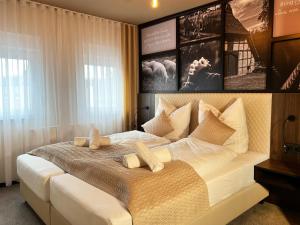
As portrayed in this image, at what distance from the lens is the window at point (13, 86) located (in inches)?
120

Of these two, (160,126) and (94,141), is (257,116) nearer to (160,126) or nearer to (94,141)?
(160,126)

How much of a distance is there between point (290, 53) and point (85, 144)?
2562 mm

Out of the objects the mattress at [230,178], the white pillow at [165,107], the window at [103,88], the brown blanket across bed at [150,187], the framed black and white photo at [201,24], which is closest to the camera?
the brown blanket across bed at [150,187]

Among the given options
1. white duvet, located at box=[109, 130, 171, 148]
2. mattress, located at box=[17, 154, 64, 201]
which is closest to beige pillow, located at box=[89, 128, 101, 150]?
white duvet, located at box=[109, 130, 171, 148]

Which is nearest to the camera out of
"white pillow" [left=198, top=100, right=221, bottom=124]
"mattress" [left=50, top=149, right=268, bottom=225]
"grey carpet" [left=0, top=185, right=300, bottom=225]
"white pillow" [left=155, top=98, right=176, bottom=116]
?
"mattress" [left=50, top=149, right=268, bottom=225]

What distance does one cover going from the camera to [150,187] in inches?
65.0

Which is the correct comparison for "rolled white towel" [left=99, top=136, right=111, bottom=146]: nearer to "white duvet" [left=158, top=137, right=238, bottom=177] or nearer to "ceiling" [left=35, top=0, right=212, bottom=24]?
"white duvet" [left=158, top=137, right=238, bottom=177]

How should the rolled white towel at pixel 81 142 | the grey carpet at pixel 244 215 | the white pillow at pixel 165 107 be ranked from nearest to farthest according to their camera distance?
the grey carpet at pixel 244 215 < the rolled white towel at pixel 81 142 < the white pillow at pixel 165 107

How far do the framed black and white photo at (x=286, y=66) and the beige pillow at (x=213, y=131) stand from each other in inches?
30.7

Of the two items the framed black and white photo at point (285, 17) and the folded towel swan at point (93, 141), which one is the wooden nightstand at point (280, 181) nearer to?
the framed black and white photo at point (285, 17)

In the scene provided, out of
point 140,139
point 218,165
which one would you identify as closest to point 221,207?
point 218,165

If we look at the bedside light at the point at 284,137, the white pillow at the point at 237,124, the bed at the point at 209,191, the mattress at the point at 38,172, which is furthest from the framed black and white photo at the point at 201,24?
the mattress at the point at 38,172

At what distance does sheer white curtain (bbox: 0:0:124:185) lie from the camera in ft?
10.2

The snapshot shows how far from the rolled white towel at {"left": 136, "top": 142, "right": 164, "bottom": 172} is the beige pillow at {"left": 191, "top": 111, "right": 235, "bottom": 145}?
1016 millimetres
